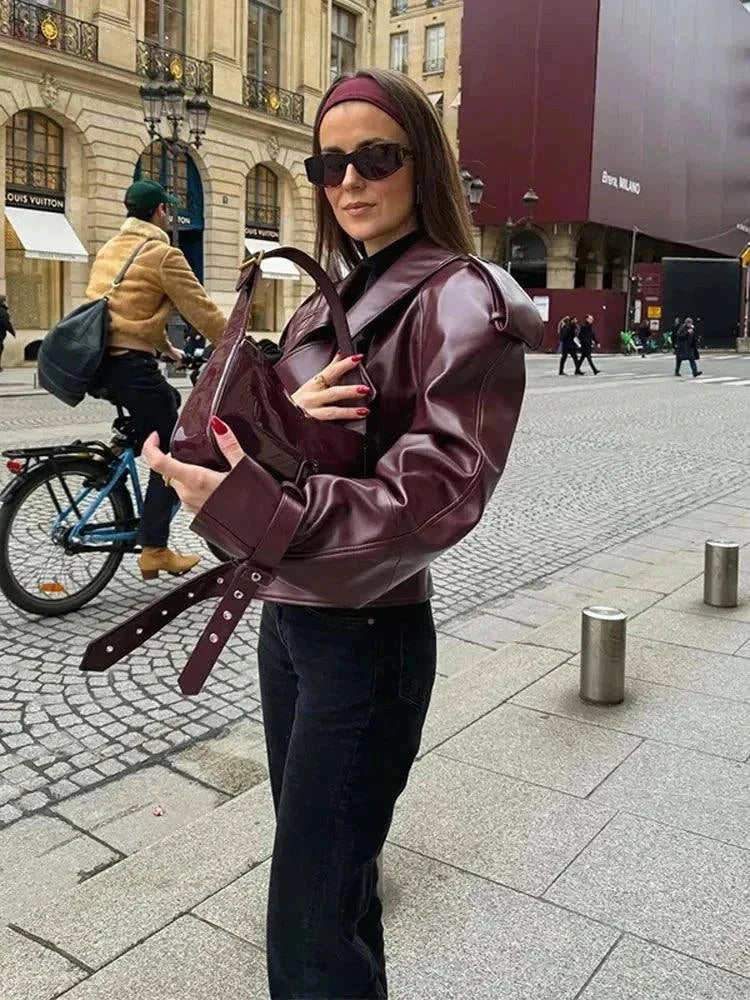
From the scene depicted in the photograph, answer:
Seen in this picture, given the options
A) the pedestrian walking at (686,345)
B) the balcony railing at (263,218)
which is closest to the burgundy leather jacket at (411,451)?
the pedestrian walking at (686,345)

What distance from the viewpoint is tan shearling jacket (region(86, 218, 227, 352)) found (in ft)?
15.5

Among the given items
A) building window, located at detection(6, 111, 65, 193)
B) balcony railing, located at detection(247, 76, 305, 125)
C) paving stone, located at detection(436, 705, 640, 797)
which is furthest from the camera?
balcony railing, located at detection(247, 76, 305, 125)

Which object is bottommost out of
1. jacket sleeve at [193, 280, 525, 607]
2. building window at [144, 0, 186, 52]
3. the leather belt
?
the leather belt

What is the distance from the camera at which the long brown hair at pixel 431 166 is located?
164cm

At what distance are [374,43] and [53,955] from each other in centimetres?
4030

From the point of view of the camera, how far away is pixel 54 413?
47.3ft

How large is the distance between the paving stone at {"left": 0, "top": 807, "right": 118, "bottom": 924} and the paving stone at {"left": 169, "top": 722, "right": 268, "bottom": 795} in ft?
1.66

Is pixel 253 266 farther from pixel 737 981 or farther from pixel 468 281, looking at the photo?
pixel 737 981

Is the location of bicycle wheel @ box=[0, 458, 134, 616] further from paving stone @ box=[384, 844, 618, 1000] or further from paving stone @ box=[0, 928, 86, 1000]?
paving stone @ box=[384, 844, 618, 1000]

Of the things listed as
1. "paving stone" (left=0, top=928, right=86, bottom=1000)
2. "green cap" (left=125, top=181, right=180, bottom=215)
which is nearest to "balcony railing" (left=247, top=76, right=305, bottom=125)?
"green cap" (left=125, top=181, right=180, bottom=215)

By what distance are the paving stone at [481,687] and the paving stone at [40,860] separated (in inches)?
42.6

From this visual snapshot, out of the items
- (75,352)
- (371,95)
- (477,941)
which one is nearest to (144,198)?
(75,352)

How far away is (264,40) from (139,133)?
25.4ft

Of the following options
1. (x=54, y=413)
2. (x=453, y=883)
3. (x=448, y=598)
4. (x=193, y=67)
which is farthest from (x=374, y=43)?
(x=453, y=883)
